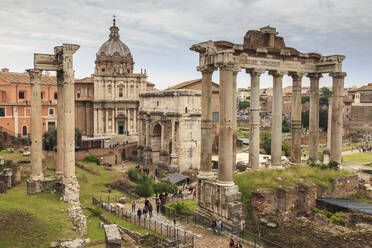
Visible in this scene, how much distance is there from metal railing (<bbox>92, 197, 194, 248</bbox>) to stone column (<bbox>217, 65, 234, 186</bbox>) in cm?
279

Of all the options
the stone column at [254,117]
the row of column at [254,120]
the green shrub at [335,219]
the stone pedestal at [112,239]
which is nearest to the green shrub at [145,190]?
the row of column at [254,120]

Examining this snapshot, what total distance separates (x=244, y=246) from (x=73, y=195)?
9338 millimetres

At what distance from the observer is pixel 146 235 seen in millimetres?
15523

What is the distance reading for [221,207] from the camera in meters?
15.8

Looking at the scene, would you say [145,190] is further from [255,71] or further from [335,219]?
[335,219]

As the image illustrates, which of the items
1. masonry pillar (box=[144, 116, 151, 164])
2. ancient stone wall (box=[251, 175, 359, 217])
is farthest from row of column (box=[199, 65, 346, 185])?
masonry pillar (box=[144, 116, 151, 164])

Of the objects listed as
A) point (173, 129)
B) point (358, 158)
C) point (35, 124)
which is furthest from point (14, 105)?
point (358, 158)

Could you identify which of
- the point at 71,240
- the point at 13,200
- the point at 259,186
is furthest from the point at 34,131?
the point at 259,186

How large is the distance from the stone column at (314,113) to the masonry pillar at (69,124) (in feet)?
44.0

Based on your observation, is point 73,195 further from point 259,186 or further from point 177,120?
point 177,120

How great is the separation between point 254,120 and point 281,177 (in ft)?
10.8

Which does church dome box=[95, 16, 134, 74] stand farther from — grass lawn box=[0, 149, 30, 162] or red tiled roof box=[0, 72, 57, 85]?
grass lawn box=[0, 149, 30, 162]

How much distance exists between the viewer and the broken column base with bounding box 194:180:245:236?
15.1m

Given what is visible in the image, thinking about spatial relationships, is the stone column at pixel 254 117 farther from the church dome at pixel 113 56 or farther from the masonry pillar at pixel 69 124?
the church dome at pixel 113 56
